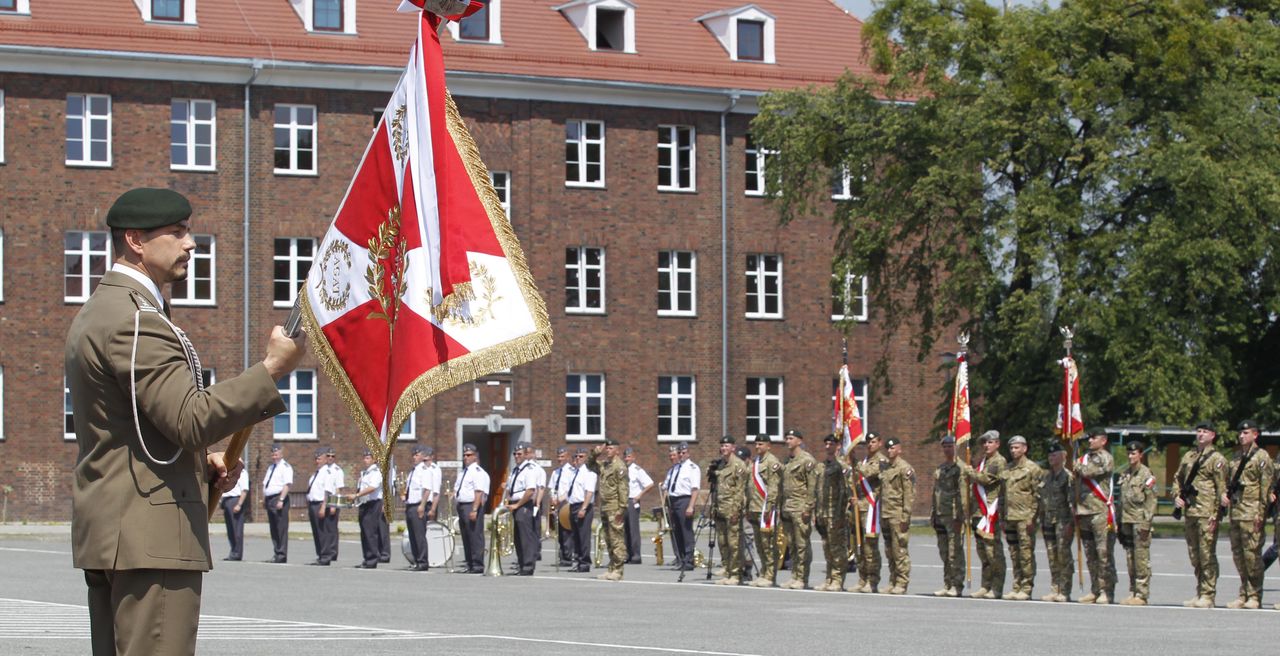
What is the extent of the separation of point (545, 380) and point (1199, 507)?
2977cm

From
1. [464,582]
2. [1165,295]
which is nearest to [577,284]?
[1165,295]

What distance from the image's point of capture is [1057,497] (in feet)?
73.6

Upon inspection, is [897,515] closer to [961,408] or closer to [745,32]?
[961,408]

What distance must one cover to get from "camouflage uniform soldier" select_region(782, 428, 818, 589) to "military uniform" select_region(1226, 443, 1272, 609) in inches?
216

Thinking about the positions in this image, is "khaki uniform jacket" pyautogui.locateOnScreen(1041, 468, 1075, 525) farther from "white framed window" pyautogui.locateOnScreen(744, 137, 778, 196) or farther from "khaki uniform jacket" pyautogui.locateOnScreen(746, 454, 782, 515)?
"white framed window" pyautogui.locateOnScreen(744, 137, 778, 196)

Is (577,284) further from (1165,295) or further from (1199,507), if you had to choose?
(1199,507)

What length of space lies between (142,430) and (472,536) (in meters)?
23.0

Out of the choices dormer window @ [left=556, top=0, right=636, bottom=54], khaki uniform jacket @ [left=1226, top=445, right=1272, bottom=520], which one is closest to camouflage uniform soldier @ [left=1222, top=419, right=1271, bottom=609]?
khaki uniform jacket @ [left=1226, top=445, right=1272, bottom=520]

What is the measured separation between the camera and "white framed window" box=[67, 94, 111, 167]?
4606cm

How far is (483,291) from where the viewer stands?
7.50 meters

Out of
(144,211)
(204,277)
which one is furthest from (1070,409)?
(204,277)

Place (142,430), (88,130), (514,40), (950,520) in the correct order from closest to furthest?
(142,430) → (950,520) → (88,130) → (514,40)

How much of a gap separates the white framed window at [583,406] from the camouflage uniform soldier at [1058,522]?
2820 centimetres

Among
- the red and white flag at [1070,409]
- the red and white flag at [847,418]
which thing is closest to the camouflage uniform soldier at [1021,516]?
the red and white flag at [1070,409]
